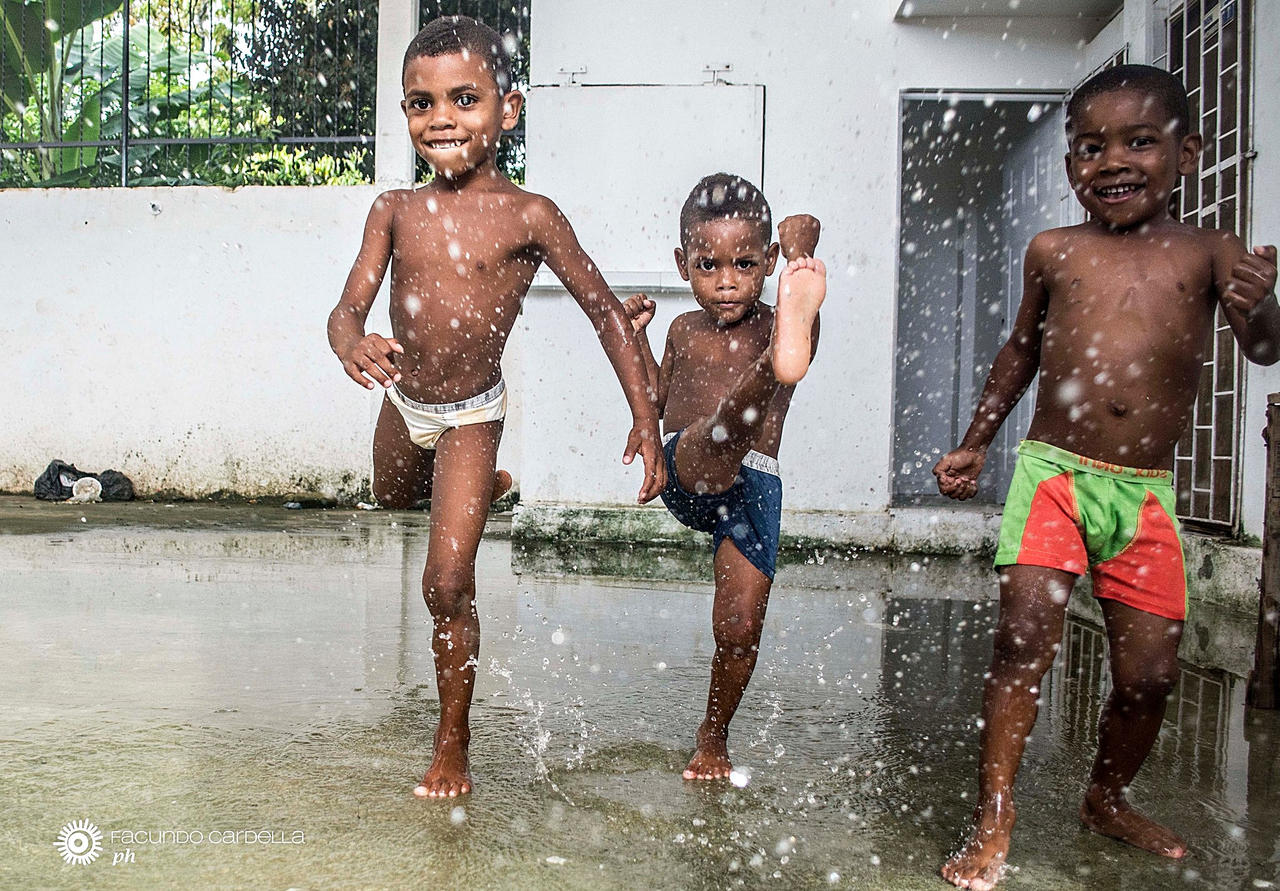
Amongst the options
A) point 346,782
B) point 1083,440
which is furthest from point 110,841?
point 1083,440

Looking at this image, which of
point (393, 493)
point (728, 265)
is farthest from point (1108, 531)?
point (393, 493)

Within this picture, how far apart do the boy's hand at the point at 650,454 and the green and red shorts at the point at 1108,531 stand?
76 centimetres

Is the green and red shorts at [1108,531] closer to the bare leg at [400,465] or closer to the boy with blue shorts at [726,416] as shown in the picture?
the boy with blue shorts at [726,416]

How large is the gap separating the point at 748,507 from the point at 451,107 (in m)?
1.21

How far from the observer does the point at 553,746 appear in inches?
109

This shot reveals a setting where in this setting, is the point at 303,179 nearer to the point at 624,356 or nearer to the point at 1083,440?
the point at 624,356

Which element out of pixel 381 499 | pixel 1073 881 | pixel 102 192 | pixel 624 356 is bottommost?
pixel 1073 881

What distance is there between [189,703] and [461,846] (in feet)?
4.30

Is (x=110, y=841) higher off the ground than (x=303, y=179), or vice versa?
(x=303, y=179)

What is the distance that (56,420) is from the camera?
10.0 metres

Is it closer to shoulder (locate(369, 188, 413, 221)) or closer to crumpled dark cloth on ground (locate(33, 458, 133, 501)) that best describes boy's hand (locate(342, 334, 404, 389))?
shoulder (locate(369, 188, 413, 221))

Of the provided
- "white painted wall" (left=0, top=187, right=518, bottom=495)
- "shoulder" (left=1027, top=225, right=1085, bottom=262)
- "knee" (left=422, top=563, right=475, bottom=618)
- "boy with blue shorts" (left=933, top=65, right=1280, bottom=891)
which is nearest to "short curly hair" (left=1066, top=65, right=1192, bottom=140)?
"boy with blue shorts" (left=933, top=65, right=1280, bottom=891)

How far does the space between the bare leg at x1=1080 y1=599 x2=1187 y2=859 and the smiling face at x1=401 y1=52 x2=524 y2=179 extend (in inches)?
70.1

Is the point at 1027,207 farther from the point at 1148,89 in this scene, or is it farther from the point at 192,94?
the point at 192,94
